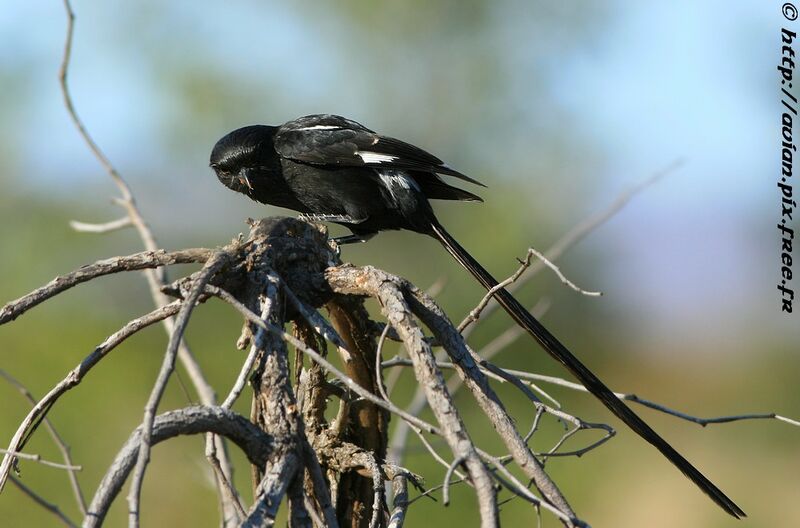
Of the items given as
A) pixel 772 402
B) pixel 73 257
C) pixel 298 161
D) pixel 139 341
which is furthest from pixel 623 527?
pixel 298 161

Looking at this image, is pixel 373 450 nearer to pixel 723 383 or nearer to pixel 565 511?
pixel 565 511

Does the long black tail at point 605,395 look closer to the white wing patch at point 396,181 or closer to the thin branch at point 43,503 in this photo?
the white wing patch at point 396,181

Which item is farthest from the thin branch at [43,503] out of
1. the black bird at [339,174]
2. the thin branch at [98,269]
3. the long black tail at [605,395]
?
the black bird at [339,174]

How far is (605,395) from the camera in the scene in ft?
6.50

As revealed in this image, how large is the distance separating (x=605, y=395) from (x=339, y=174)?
1732mm

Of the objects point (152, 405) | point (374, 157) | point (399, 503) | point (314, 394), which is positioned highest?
point (374, 157)

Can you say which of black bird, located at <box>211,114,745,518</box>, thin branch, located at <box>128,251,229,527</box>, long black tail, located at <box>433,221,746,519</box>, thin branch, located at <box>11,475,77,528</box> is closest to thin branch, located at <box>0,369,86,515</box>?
thin branch, located at <box>11,475,77,528</box>

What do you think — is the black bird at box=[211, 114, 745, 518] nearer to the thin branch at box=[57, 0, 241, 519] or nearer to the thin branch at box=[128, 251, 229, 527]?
the thin branch at box=[57, 0, 241, 519]

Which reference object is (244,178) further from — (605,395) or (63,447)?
(605,395)

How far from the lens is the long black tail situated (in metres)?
1.71

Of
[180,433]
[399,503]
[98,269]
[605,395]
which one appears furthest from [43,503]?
[605,395]

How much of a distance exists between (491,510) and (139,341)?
25.6 feet

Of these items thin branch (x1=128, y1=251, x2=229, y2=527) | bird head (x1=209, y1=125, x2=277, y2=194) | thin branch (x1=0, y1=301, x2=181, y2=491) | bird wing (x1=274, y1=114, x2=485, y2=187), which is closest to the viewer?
thin branch (x1=128, y1=251, x2=229, y2=527)

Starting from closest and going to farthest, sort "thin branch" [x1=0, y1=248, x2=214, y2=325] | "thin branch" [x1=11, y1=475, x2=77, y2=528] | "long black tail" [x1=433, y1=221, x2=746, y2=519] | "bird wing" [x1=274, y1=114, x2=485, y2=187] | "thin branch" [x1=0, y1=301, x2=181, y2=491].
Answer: "thin branch" [x1=11, y1=475, x2=77, y2=528], "thin branch" [x1=0, y1=301, x2=181, y2=491], "thin branch" [x1=0, y1=248, x2=214, y2=325], "long black tail" [x1=433, y1=221, x2=746, y2=519], "bird wing" [x1=274, y1=114, x2=485, y2=187]
